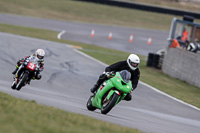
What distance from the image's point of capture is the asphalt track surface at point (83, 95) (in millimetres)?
9352

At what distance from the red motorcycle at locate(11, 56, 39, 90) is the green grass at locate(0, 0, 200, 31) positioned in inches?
1410

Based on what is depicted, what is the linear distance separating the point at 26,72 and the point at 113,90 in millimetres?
3264

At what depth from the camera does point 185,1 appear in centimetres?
6838

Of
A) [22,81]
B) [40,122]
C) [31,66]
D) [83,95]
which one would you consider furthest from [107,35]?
[40,122]

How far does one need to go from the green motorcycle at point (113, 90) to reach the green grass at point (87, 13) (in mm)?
38504

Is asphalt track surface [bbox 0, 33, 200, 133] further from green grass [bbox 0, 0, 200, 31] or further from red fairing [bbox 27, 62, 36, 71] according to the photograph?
green grass [bbox 0, 0, 200, 31]

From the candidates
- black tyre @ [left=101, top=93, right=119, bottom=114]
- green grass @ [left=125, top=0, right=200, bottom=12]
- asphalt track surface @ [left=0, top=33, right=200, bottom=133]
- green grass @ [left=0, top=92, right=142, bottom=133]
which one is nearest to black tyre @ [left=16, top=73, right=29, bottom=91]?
asphalt track surface @ [left=0, top=33, right=200, bottom=133]

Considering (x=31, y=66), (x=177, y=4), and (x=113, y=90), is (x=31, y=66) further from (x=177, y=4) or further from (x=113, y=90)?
(x=177, y=4)

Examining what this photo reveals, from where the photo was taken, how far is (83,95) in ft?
42.1

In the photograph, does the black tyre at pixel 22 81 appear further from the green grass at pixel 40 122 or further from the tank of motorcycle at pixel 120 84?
the green grass at pixel 40 122

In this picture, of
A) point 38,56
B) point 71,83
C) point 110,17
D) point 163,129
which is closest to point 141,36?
point 110,17

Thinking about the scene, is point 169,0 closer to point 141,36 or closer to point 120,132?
point 141,36

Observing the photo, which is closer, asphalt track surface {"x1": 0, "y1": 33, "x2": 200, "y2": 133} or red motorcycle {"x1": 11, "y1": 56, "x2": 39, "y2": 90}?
asphalt track surface {"x1": 0, "y1": 33, "x2": 200, "y2": 133}

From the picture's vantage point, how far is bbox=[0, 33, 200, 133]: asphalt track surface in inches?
368
